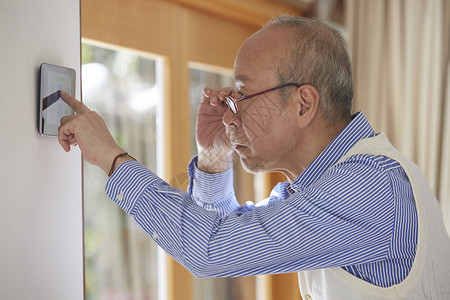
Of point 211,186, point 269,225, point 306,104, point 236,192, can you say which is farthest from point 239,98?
point 236,192

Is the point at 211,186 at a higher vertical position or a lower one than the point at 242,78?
lower

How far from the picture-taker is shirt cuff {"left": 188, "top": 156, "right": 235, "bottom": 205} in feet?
4.19

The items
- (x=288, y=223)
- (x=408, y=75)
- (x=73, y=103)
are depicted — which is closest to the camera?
(x=288, y=223)

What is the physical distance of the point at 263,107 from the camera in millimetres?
1064

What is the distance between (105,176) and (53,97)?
86cm

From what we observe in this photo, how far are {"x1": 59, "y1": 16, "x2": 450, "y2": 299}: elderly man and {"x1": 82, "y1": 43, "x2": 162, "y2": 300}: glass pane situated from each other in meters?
0.50

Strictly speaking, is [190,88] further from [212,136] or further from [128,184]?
[128,184]

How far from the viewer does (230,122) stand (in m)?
1.12

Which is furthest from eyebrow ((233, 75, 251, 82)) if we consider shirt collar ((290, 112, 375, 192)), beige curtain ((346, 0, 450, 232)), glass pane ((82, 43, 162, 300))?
beige curtain ((346, 0, 450, 232))

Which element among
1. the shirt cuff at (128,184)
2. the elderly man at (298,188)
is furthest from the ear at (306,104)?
the shirt cuff at (128,184)

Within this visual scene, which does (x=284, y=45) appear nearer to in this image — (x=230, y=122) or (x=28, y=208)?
(x=230, y=122)

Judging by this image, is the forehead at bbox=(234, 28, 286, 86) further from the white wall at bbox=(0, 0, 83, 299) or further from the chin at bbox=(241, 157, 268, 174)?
the white wall at bbox=(0, 0, 83, 299)

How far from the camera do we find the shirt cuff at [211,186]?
128 cm

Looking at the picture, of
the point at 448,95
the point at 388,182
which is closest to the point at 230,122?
the point at 388,182
